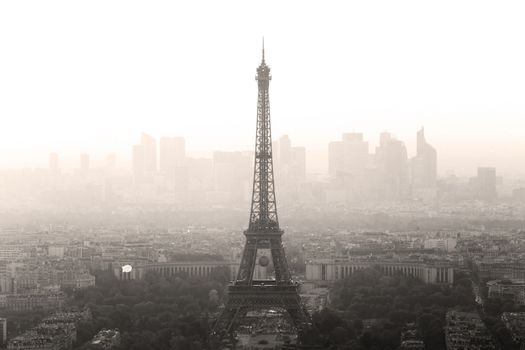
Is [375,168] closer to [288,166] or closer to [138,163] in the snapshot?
[288,166]

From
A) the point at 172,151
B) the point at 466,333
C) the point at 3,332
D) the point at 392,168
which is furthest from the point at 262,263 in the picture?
the point at 392,168

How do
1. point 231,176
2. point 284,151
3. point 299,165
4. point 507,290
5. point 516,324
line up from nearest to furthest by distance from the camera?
point 516,324 < point 507,290 < point 284,151 < point 231,176 < point 299,165

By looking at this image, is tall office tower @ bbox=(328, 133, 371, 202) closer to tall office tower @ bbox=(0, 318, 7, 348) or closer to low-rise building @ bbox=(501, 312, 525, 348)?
low-rise building @ bbox=(501, 312, 525, 348)

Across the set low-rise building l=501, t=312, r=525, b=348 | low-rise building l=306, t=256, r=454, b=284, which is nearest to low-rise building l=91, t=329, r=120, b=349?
low-rise building l=501, t=312, r=525, b=348

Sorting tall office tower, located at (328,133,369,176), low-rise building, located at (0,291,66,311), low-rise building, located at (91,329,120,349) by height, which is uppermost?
tall office tower, located at (328,133,369,176)

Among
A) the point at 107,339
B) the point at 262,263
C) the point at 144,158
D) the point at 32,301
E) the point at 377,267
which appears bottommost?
the point at 107,339

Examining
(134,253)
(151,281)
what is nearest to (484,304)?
(151,281)

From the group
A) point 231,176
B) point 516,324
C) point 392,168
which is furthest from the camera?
point 392,168

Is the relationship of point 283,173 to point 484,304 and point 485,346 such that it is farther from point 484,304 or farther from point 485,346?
point 485,346
